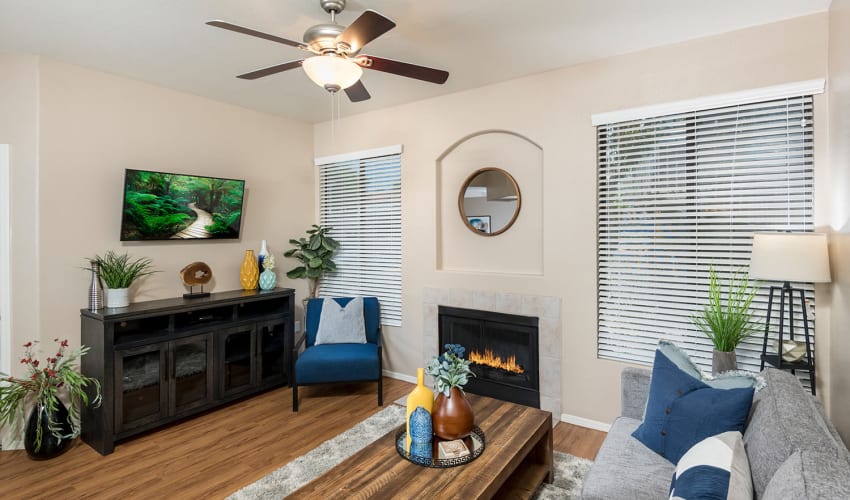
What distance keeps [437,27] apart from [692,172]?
1974mm

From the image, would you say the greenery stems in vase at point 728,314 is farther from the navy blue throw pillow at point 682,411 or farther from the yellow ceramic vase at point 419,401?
the yellow ceramic vase at point 419,401

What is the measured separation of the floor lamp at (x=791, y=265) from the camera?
86.5 inches

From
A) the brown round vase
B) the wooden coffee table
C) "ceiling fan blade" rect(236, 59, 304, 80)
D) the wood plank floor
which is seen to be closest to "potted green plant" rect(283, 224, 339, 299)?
the wood plank floor

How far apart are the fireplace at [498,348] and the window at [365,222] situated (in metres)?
0.70

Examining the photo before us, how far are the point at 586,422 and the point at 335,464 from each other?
1.92 m

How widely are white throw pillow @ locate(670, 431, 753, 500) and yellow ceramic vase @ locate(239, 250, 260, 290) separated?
12.6 ft

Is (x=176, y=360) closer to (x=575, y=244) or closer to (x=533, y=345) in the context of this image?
(x=533, y=345)

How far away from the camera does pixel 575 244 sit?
3291 millimetres

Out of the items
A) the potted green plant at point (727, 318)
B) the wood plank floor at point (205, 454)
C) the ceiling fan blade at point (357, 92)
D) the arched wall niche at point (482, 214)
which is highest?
the ceiling fan blade at point (357, 92)

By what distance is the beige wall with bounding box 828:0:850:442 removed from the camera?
6.73 ft

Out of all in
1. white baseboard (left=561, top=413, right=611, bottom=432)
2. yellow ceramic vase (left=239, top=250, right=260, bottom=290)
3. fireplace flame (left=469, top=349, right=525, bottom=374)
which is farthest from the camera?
yellow ceramic vase (left=239, top=250, right=260, bottom=290)

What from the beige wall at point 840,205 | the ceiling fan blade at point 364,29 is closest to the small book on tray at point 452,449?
the beige wall at point 840,205

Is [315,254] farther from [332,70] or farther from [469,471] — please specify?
[469,471]

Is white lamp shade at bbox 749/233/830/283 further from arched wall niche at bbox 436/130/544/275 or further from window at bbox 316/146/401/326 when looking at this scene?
window at bbox 316/146/401/326
